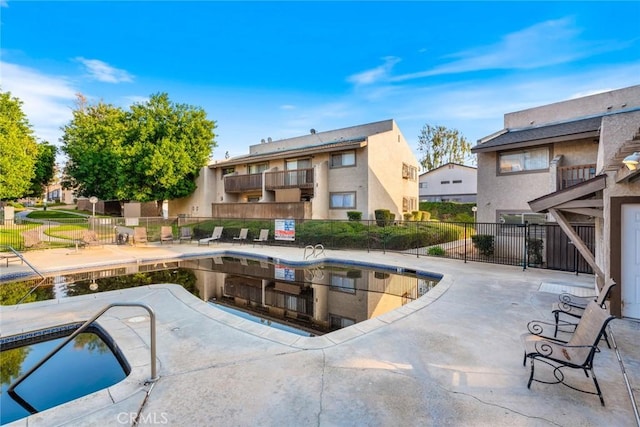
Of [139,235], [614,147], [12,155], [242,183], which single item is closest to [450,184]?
[242,183]

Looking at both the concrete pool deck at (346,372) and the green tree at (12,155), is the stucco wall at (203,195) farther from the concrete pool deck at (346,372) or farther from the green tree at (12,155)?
the concrete pool deck at (346,372)

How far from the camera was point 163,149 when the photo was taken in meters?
26.7

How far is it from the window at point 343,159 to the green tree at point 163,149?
46.7ft

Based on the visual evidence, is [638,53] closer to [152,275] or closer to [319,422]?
[319,422]

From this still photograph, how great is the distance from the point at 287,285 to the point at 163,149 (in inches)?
886

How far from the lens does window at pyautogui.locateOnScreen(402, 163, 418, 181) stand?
2452cm

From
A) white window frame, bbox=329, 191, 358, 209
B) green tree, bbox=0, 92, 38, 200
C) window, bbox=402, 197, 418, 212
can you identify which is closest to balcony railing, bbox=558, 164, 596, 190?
white window frame, bbox=329, 191, 358, 209

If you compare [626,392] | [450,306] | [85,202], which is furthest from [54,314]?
[85,202]

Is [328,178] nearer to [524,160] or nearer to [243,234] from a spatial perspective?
[243,234]

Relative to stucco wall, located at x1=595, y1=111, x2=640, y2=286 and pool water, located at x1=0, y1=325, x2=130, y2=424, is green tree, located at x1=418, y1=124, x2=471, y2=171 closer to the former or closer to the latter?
stucco wall, located at x1=595, y1=111, x2=640, y2=286

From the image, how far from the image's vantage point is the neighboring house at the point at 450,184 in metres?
33.9

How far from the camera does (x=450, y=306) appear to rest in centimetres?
681

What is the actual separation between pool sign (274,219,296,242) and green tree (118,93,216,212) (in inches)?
569

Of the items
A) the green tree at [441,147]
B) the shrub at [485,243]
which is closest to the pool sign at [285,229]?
the shrub at [485,243]
